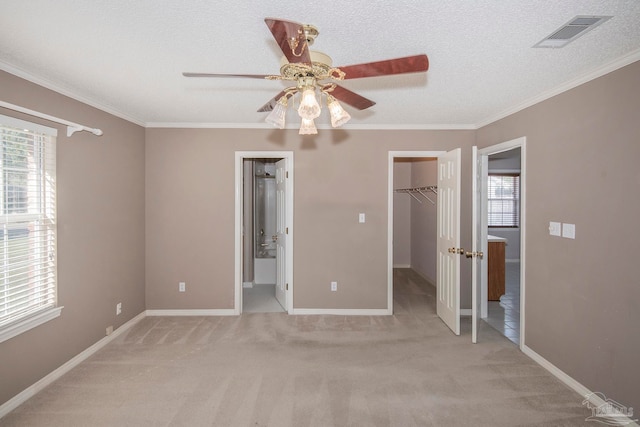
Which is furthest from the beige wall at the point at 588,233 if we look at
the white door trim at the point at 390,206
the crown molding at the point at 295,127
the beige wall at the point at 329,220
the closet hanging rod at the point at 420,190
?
the closet hanging rod at the point at 420,190

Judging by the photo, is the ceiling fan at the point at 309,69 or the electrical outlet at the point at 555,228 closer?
the ceiling fan at the point at 309,69

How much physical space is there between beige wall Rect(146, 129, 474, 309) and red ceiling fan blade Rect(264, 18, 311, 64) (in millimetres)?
2919

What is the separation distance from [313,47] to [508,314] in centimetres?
411

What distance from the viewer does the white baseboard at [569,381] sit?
2480mm

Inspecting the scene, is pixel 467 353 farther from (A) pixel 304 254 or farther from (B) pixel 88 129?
(B) pixel 88 129

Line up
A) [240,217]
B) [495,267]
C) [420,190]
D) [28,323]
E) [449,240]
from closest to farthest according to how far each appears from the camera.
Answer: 1. [28,323]
2. [449,240]
3. [240,217]
4. [495,267]
5. [420,190]

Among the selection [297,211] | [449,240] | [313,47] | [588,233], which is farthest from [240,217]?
[588,233]

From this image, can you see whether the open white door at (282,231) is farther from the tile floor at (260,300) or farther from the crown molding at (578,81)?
the crown molding at (578,81)

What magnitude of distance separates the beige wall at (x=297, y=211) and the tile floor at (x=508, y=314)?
1361 millimetres

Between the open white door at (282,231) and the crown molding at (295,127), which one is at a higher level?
the crown molding at (295,127)

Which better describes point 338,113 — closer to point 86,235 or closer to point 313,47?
point 313,47

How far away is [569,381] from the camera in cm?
280

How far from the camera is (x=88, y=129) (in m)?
3.16

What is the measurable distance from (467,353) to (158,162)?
13.6ft
